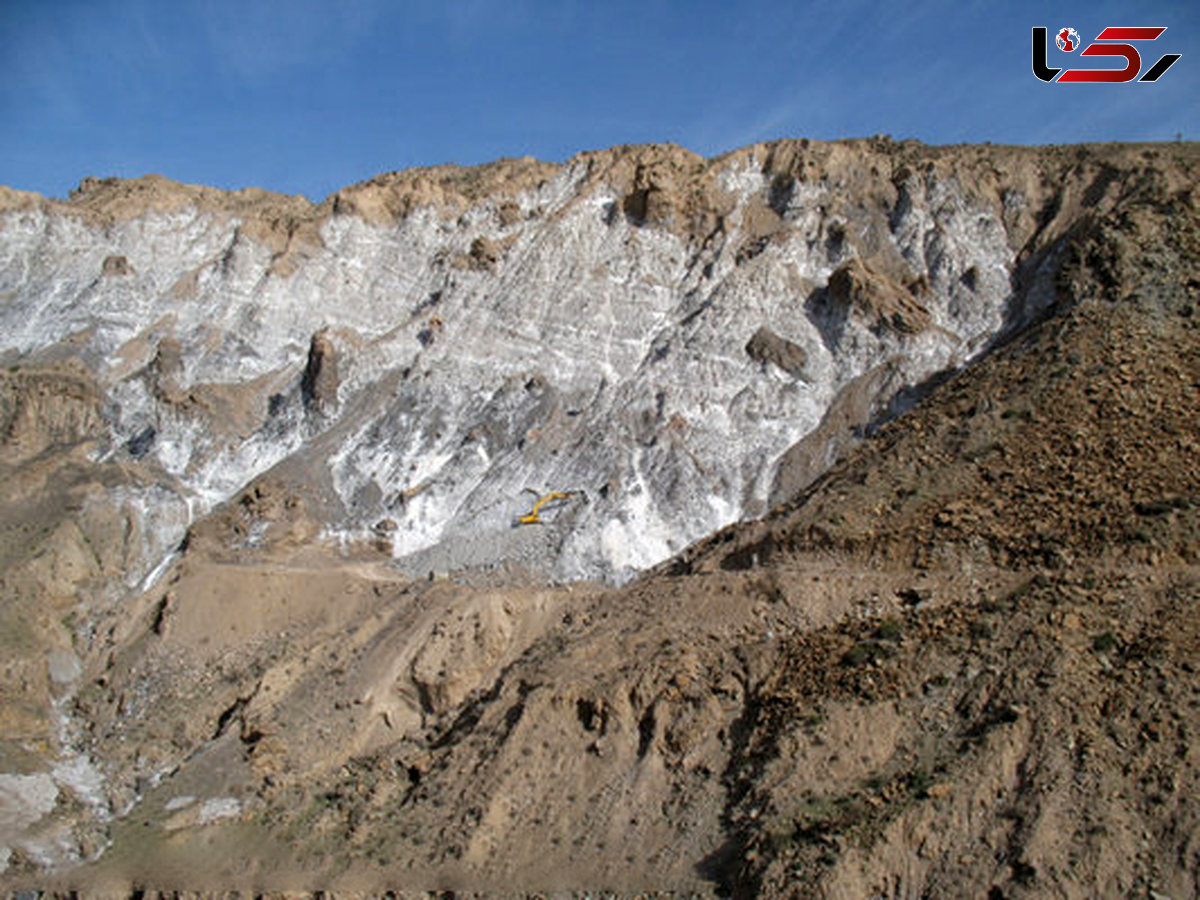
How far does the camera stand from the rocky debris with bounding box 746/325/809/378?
34.0 meters

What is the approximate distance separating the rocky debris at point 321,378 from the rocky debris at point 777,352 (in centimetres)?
1522

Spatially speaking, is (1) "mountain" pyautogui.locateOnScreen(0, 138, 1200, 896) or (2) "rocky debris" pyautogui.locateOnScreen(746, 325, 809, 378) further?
(2) "rocky debris" pyautogui.locateOnScreen(746, 325, 809, 378)

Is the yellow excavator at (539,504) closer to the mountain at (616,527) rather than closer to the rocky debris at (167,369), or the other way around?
the mountain at (616,527)

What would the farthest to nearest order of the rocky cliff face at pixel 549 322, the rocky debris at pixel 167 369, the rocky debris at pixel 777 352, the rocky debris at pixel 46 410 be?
the rocky debris at pixel 167 369 → the rocky debris at pixel 46 410 → the rocky debris at pixel 777 352 → the rocky cliff face at pixel 549 322

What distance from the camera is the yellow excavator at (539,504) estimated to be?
99.0 feet

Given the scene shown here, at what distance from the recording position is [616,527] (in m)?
29.2

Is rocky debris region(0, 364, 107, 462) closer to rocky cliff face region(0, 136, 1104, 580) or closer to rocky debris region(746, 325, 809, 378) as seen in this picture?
rocky cliff face region(0, 136, 1104, 580)

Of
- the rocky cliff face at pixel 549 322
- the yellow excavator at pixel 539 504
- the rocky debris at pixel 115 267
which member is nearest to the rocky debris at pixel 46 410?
the rocky cliff face at pixel 549 322

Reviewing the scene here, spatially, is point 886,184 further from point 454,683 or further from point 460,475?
point 454,683

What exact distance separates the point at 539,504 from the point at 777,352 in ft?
32.6

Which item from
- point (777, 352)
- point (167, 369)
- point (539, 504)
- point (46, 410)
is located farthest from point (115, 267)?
point (777, 352)

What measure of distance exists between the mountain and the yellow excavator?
29 centimetres

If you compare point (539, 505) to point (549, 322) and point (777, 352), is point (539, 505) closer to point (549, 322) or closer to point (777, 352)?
point (549, 322)

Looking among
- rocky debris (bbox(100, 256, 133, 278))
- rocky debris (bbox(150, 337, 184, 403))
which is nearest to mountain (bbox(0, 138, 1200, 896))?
rocky debris (bbox(100, 256, 133, 278))
